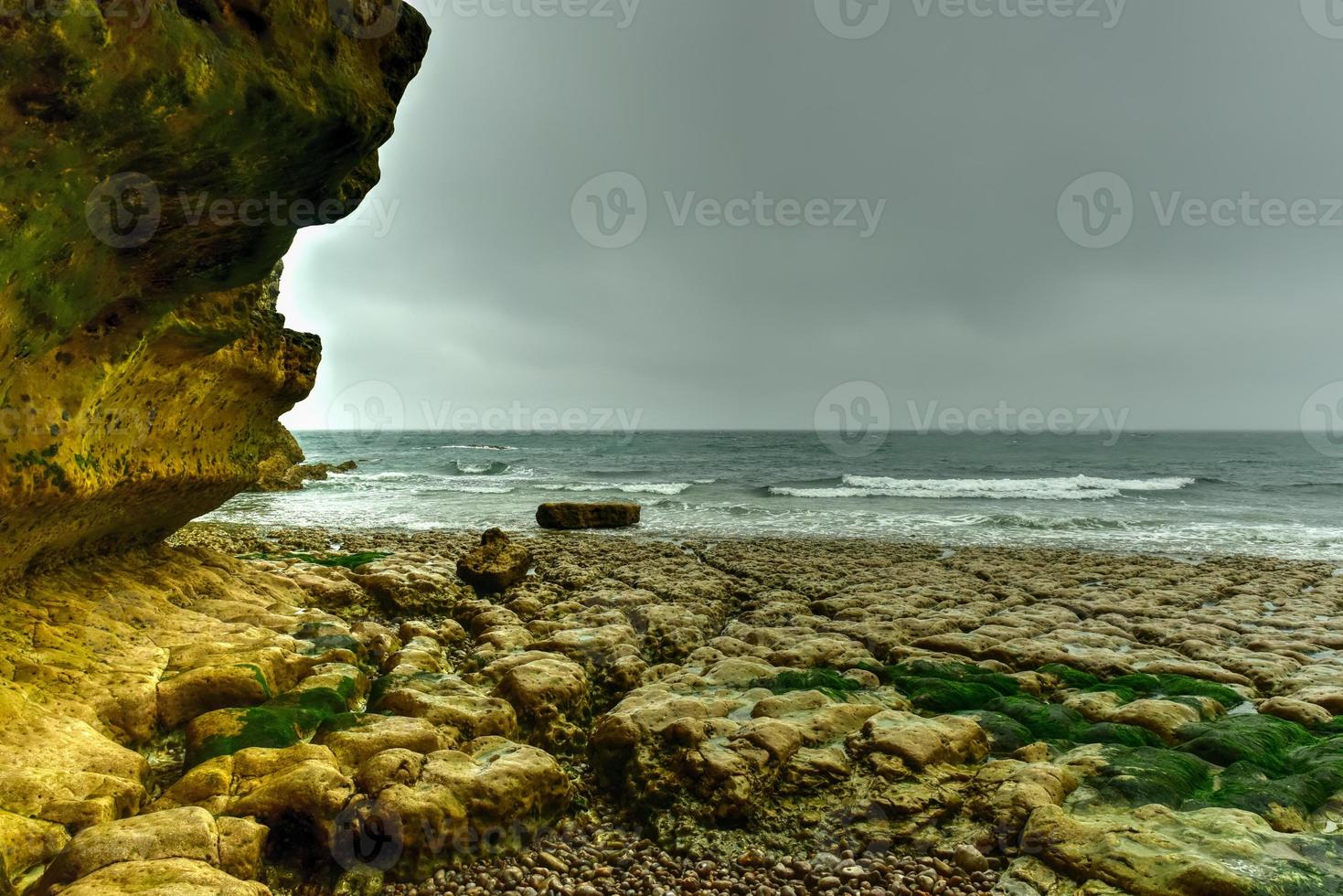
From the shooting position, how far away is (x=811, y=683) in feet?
24.7

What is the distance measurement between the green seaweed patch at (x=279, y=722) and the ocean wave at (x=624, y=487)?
30.8 meters

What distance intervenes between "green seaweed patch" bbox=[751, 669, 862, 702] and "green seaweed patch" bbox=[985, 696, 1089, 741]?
150 centimetres

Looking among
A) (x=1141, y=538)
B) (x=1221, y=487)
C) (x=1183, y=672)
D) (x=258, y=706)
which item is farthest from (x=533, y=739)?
(x=1221, y=487)

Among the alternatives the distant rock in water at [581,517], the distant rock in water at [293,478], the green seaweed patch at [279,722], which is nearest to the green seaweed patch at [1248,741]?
the green seaweed patch at [279,722]

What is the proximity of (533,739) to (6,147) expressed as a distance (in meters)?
6.05

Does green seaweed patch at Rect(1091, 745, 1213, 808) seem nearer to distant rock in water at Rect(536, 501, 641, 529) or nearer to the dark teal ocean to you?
the dark teal ocean

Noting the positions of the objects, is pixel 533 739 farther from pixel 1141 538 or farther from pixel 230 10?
pixel 1141 538

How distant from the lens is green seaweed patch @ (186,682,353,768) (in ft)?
17.3

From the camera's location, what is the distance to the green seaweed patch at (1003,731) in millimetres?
6288

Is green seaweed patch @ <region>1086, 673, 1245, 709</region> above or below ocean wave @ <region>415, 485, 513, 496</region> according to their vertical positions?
above

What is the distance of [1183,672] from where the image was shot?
8.40 meters

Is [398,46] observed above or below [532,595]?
above

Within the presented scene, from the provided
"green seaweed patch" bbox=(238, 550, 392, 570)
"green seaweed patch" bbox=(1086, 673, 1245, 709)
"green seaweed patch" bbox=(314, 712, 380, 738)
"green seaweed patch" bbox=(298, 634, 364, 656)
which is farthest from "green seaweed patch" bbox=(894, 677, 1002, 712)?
"green seaweed patch" bbox=(238, 550, 392, 570)

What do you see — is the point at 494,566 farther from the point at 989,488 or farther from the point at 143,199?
the point at 989,488
